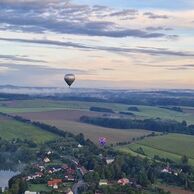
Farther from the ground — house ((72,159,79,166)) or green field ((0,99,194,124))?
green field ((0,99,194,124))

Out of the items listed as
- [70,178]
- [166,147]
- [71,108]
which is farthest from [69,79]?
[71,108]

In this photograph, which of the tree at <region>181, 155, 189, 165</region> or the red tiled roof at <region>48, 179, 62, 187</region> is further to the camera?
the tree at <region>181, 155, 189, 165</region>

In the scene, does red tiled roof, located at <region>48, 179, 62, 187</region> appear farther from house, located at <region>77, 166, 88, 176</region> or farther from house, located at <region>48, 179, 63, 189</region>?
house, located at <region>77, 166, 88, 176</region>

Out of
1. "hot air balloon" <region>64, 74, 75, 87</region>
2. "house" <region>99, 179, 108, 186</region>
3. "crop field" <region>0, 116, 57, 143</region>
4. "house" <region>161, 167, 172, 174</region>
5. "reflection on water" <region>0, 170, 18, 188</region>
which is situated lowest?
"reflection on water" <region>0, 170, 18, 188</region>

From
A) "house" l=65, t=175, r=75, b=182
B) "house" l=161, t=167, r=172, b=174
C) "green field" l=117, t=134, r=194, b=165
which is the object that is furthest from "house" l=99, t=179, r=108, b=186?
"green field" l=117, t=134, r=194, b=165

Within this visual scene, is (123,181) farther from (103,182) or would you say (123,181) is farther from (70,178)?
(70,178)

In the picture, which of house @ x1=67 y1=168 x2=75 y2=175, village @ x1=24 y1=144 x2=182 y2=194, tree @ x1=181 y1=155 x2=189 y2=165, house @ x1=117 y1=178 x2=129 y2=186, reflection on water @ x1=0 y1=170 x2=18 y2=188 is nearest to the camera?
village @ x1=24 y1=144 x2=182 y2=194
